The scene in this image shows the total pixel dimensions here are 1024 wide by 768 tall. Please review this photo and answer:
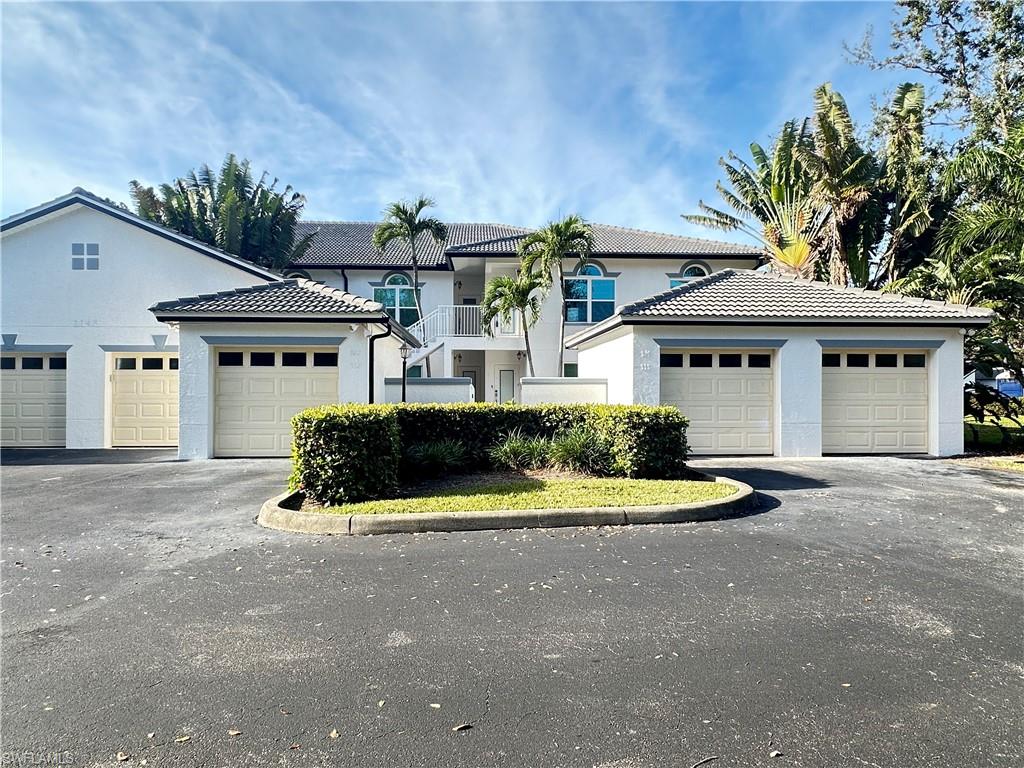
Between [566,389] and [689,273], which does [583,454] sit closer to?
[566,389]

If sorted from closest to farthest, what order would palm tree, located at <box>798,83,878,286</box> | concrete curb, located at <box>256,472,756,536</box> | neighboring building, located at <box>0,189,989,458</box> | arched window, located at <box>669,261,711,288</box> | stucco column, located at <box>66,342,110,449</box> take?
1. concrete curb, located at <box>256,472,756,536</box>
2. neighboring building, located at <box>0,189,989,458</box>
3. stucco column, located at <box>66,342,110,449</box>
4. palm tree, located at <box>798,83,878,286</box>
5. arched window, located at <box>669,261,711,288</box>

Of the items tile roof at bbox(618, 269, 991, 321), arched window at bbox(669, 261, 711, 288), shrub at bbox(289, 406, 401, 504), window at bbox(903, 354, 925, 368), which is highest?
arched window at bbox(669, 261, 711, 288)

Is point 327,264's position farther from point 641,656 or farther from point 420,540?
point 641,656

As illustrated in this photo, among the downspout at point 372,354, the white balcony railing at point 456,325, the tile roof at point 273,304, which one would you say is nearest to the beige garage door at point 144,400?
the tile roof at point 273,304

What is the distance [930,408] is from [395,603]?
13.4m

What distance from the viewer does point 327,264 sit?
22.0 metres

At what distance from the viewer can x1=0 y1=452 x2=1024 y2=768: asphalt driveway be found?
2.72m

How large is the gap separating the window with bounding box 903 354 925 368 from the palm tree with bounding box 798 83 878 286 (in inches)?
302

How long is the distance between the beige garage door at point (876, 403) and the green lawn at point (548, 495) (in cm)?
618

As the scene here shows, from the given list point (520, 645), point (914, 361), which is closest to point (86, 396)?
point (520, 645)

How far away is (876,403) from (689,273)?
33.9ft

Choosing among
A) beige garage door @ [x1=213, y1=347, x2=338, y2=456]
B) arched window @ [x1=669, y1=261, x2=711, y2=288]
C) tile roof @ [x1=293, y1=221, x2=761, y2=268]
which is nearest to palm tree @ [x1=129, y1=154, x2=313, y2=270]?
tile roof @ [x1=293, y1=221, x2=761, y2=268]

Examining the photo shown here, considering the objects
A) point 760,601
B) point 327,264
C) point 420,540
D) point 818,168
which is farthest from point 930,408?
point 327,264

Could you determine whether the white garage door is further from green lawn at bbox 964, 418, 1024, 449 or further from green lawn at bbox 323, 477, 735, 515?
green lawn at bbox 964, 418, 1024, 449
